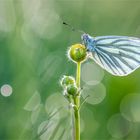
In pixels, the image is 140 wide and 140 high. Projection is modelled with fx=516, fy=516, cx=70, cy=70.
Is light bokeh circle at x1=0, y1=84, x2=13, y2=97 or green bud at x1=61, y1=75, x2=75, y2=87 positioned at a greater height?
light bokeh circle at x1=0, y1=84, x2=13, y2=97

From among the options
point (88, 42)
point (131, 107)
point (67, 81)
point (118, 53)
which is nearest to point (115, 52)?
point (118, 53)

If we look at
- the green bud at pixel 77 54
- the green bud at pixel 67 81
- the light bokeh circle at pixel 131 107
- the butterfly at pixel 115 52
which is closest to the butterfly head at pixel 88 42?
the butterfly at pixel 115 52

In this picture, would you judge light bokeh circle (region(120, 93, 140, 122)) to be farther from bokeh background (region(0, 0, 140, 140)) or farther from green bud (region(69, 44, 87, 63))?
green bud (region(69, 44, 87, 63))

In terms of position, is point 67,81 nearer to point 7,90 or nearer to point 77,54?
point 77,54

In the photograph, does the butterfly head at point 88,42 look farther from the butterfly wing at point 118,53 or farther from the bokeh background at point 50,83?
the bokeh background at point 50,83

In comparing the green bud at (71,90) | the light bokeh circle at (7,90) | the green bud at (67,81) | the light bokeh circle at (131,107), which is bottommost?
the green bud at (71,90)

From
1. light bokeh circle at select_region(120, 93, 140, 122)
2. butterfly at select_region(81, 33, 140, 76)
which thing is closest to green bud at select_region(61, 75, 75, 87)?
butterfly at select_region(81, 33, 140, 76)

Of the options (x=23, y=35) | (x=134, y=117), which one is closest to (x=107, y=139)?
(x=134, y=117)

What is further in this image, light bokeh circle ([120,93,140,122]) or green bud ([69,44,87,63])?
light bokeh circle ([120,93,140,122])
